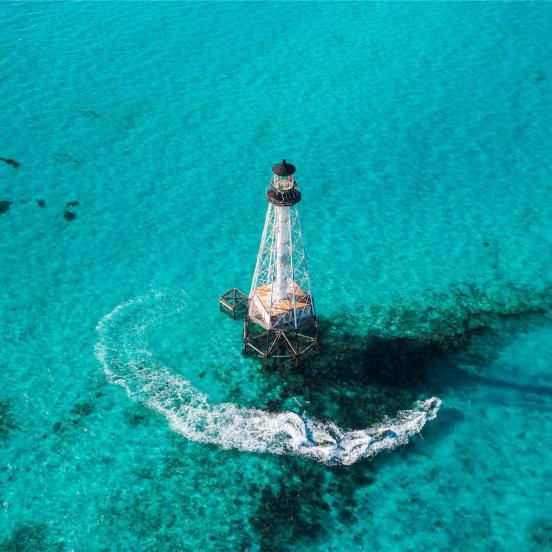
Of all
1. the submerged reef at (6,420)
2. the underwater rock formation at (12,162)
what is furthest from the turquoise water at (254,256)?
the underwater rock formation at (12,162)

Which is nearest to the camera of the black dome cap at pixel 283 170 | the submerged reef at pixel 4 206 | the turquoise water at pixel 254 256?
the turquoise water at pixel 254 256

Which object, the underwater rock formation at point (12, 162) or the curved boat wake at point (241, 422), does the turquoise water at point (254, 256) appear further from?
the underwater rock formation at point (12, 162)

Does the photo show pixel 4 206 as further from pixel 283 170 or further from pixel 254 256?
pixel 283 170

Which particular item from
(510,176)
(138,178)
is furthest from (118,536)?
(510,176)

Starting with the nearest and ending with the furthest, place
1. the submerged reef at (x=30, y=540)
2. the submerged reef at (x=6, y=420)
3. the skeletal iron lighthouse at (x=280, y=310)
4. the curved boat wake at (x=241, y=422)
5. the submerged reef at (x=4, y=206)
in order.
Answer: the submerged reef at (x=30, y=540) < the curved boat wake at (x=241, y=422) < the submerged reef at (x=6, y=420) < the skeletal iron lighthouse at (x=280, y=310) < the submerged reef at (x=4, y=206)

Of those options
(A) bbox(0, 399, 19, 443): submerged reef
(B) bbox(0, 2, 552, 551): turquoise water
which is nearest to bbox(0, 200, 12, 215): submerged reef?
(B) bbox(0, 2, 552, 551): turquoise water

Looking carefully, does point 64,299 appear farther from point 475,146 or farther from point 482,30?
point 482,30

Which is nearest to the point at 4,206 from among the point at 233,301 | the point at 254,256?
the point at 254,256
